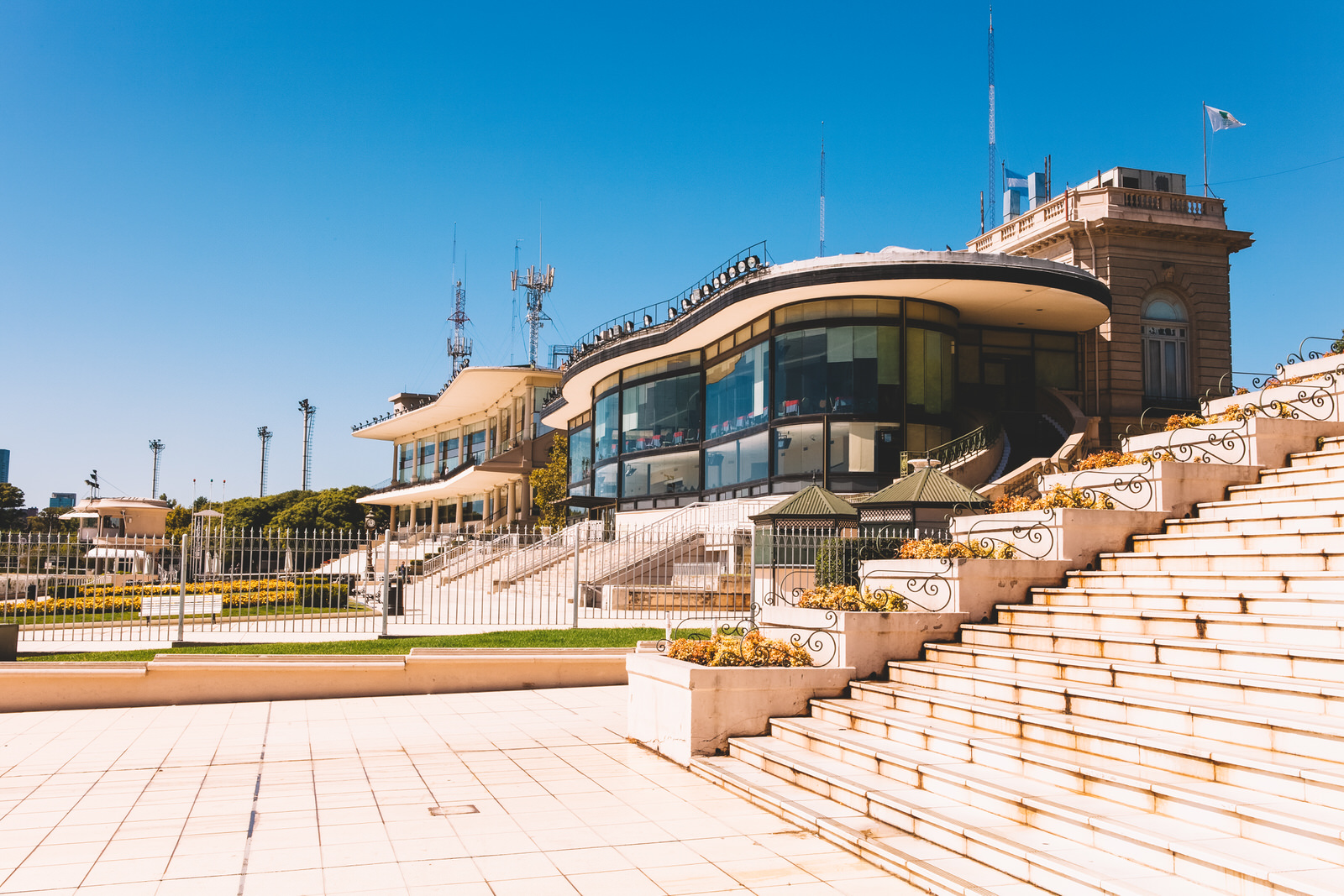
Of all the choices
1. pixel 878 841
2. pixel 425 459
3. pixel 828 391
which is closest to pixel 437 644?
pixel 878 841

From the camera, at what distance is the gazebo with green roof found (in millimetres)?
16594

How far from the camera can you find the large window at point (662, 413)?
35.4m

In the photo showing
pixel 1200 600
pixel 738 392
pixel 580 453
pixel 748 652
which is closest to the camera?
pixel 1200 600

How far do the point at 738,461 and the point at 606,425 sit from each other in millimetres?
10453

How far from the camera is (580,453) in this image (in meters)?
45.0

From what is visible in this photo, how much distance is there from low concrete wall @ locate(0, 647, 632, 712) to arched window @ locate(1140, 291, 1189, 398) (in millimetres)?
27955

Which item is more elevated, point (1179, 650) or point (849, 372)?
point (849, 372)

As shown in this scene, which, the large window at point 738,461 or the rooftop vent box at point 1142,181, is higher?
the rooftop vent box at point 1142,181

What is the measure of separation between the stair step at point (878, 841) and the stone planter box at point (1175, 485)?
A: 5577 millimetres

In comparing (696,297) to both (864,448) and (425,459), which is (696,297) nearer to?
(864,448)

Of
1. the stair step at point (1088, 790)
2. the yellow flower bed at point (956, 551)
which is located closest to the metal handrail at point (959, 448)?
the yellow flower bed at point (956, 551)

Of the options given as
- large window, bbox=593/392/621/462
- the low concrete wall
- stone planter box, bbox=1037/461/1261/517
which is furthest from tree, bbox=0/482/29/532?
stone planter box, bbox=1037/461/1261/517

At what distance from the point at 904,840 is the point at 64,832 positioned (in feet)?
18.3

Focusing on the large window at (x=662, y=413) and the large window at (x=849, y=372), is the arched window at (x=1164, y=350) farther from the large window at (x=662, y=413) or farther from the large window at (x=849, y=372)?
the large window at (x=662, y=413)
